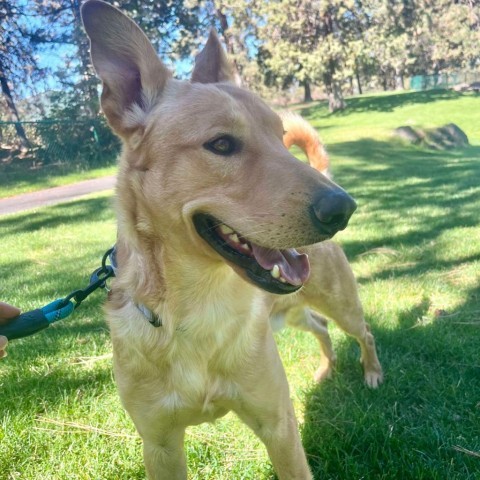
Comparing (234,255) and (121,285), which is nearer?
(234,255)

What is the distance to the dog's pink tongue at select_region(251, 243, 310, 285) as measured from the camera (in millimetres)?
2016

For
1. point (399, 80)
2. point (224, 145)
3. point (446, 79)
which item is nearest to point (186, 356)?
point (224, 145)

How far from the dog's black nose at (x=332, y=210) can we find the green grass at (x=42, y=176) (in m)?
14.3

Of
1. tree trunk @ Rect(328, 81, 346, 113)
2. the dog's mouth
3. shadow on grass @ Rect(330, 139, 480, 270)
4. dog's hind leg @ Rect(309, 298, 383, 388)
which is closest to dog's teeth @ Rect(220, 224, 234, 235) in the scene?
the dog's mouth

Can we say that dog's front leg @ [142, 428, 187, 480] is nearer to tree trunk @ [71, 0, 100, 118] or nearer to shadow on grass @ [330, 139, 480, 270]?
shadow on grass @ [330, 139, 480, 270]

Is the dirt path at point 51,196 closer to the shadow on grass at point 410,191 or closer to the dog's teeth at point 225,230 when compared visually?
the shadow on grass at point 410,191

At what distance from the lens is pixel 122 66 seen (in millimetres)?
2426

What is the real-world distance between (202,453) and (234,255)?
1503 millimetres

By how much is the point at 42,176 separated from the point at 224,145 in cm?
1675

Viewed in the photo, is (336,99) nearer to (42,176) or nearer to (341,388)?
(42,176)

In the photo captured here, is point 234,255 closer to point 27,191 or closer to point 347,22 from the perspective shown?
point 27,191

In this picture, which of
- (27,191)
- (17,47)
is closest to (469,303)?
(27,191)

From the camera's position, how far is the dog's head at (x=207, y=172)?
1.89m

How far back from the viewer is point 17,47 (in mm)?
21766
